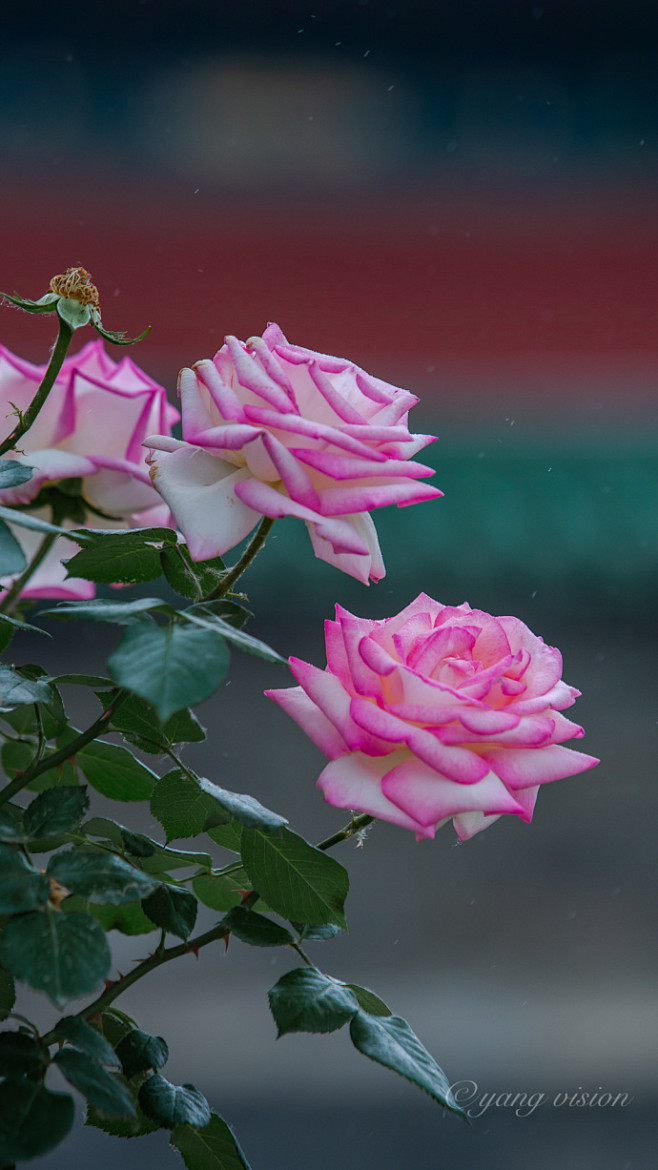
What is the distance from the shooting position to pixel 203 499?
0.67ft

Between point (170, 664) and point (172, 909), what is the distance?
0.09 meters

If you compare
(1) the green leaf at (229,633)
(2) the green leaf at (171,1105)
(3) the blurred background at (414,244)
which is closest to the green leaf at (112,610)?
(1) the green leaf at (229,633)

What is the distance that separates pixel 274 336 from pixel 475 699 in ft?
0.29

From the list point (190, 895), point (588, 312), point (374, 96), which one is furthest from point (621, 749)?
point (190, 895)

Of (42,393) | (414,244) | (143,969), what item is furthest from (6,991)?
(414,244)

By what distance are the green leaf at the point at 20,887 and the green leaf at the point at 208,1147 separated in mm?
85

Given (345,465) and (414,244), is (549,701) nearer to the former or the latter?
(345,465)

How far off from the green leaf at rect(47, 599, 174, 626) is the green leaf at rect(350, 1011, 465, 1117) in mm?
96

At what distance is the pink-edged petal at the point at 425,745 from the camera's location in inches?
8.0

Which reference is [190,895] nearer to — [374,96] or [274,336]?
[274,336]

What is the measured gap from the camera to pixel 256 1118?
4.09 ft

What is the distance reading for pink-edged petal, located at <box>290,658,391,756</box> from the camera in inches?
8.3

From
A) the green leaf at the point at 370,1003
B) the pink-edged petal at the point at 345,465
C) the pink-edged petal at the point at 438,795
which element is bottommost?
the green leaf at the point at 370,1003

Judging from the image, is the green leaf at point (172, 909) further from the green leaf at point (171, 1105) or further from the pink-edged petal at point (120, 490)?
the pink-edged petal at point (120, 490)
